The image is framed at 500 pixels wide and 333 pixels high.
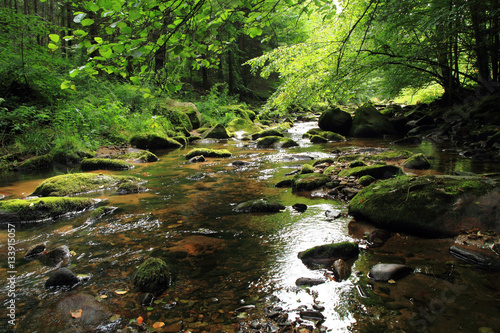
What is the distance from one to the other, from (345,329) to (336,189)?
3640mm

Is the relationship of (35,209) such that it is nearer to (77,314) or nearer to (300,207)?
(77,314)

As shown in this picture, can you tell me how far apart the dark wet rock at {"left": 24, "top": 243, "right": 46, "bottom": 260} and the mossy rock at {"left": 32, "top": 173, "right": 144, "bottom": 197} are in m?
2.81

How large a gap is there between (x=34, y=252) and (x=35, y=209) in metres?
1.62

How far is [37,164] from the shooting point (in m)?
9.05

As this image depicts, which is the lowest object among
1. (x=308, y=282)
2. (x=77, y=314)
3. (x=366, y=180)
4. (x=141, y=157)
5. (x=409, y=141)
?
(x=77, y=314)

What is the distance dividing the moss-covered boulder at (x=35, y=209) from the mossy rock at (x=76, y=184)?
3.67ft

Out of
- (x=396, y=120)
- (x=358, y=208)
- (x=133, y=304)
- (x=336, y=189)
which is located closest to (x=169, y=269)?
(x=133, y=304)

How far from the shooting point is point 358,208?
Answer: 417 cm

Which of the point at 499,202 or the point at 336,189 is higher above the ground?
the point at 499,202

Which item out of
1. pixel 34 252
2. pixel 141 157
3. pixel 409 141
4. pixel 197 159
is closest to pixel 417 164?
pixel 409 141

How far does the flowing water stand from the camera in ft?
7.40

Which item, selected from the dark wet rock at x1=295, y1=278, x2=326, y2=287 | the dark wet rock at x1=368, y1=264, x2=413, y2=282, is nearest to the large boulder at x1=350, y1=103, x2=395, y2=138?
the dark wet rock at x1=368, y1=264, x2=413, y2=282

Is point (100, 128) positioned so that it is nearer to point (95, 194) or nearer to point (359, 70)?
point (95, 194)

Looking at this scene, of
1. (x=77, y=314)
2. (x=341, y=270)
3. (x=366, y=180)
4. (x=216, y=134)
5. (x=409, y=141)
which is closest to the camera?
(x=77, y=314)
